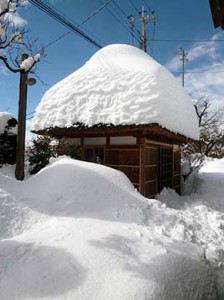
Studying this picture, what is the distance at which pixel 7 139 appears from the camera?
10.2 metres

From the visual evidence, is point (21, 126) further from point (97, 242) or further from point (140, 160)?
point (97, 242)

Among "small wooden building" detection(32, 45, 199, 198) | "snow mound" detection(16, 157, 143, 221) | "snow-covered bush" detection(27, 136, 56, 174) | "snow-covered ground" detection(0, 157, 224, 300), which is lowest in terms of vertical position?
"snow-covered ground" detection(0, 157, 224, 300)

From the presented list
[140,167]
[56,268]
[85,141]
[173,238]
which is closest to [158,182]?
[140,167]

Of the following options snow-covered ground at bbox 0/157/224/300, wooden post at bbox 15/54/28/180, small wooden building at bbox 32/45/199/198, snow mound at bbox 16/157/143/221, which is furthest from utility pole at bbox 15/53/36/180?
small wooden building at bbox 32/45/199/198

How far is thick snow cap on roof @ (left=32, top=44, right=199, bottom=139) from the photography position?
28.8ft

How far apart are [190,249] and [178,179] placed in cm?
810

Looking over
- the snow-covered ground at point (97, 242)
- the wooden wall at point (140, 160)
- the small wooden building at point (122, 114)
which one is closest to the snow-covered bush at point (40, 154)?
the small wooden building at point (122, 114)

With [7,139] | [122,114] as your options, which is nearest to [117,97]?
[122,114]

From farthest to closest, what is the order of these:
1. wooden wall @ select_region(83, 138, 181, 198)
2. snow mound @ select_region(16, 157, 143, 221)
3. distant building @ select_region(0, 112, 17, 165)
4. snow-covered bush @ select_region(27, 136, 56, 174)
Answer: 1. distant building @ select_region(0, 112, 17, 165)
2. snow-covered bush @ select_region(27, 136, 56, 174)
3. wooden wall @ select_region(83, 138, 181, 198)
4. snow mound @ select_region(16, 157, 143, 221)

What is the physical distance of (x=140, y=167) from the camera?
29.5 feet

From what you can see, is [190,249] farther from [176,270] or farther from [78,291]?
[78,291]

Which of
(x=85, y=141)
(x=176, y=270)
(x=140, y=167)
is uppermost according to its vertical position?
(x=85, y=141)

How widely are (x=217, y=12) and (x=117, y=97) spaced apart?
17.6ft

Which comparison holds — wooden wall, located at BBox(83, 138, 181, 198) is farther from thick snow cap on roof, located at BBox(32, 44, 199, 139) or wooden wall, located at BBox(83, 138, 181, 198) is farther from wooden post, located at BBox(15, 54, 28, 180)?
wooden post, located at BBox(15, 54, 28, 180)
